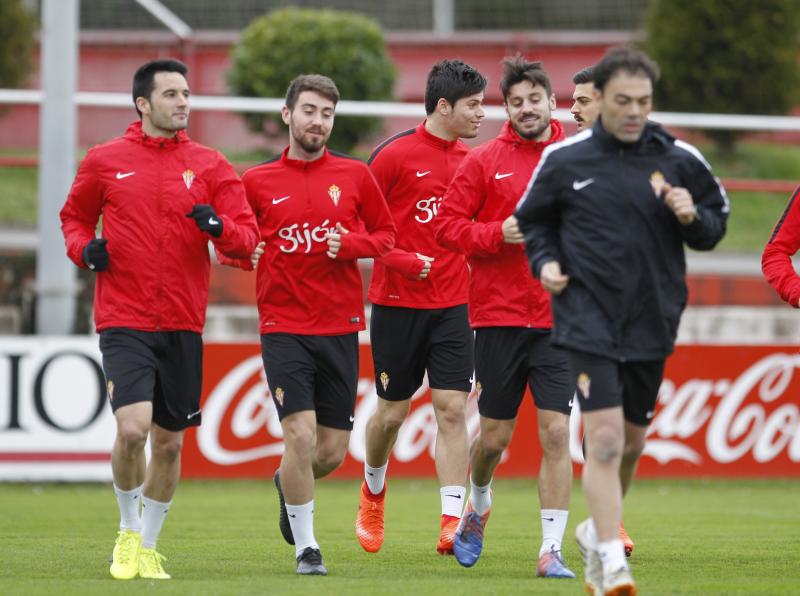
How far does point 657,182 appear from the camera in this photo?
253 inches

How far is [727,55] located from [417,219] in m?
14.0

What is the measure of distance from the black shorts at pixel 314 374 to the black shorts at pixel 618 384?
1.73m

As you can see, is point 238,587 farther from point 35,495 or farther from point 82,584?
point 35,495

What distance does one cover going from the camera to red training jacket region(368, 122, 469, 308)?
29.2ft

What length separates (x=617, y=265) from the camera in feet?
20.9

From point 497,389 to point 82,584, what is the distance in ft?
7.87

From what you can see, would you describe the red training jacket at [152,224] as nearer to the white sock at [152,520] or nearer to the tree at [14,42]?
the white sock at [152,520]

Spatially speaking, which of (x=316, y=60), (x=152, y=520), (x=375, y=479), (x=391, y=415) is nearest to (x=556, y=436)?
(x=391, y=415)

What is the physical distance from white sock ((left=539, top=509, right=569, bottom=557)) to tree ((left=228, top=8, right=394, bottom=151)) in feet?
44.9

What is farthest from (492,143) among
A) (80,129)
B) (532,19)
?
(532,19)

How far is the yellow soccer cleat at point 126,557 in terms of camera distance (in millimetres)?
7496

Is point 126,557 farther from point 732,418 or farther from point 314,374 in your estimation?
point 732,418

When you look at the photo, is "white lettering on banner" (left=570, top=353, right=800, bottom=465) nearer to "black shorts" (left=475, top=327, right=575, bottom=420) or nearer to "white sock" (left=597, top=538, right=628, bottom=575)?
"black shorts" (left=475, top=327, right=575, bottom=420)

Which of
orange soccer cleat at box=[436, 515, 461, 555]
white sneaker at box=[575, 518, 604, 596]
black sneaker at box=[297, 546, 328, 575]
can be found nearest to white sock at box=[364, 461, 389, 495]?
orange soccer cleat at box=[436, 515, 461, 555]
